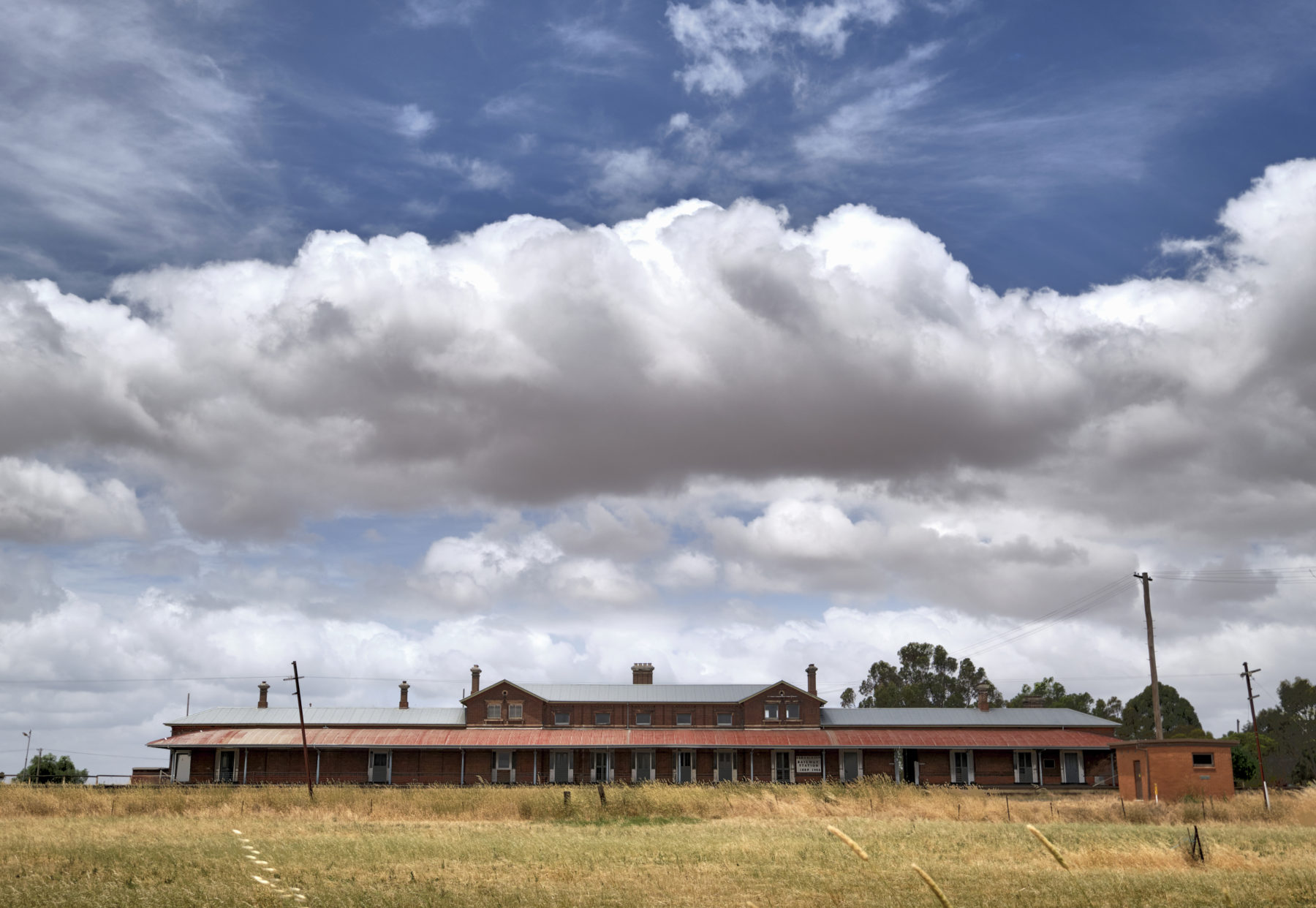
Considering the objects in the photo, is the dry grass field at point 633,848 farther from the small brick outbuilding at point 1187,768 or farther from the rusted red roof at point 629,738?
the rusted red roof at point 629,738

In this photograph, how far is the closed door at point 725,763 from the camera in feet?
220

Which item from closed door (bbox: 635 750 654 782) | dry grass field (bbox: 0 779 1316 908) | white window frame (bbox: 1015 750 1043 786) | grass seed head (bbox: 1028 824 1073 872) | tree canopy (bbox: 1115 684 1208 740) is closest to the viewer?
grass seed head (bbox: 1028 824 1073 872)

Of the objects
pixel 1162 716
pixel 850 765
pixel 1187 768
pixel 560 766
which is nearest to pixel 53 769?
pixel 560 766

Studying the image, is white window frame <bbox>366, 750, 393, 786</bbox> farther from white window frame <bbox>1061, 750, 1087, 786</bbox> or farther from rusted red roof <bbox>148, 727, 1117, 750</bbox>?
white window frame <bbox>1061, 750, 1087, 786</bbox>

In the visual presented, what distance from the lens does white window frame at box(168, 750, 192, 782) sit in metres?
64.8

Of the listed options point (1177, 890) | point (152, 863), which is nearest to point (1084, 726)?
point (1177, 890)

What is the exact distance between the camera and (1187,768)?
46281 millimetres

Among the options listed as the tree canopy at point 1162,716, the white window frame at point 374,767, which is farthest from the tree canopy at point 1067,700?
the white window frame at point 374,767

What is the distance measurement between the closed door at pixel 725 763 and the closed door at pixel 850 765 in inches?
254

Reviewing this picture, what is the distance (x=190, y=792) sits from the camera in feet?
145

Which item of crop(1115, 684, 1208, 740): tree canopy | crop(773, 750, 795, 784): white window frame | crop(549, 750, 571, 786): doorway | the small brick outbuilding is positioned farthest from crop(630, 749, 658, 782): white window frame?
crop(1115, 684, 1208, 740): tree canopy

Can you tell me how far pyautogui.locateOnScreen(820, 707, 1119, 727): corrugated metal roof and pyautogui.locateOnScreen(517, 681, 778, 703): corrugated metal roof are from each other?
589 cm

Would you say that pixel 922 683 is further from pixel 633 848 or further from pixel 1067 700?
pixel 633 848

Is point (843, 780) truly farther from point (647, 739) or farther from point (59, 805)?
point (59, 805)
